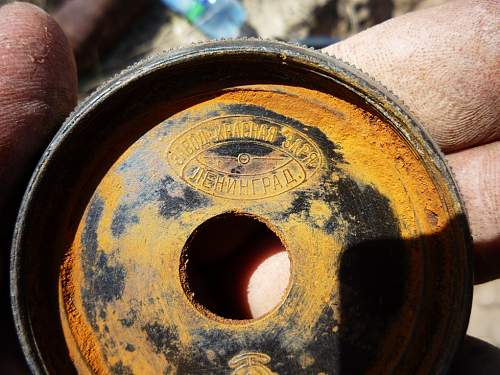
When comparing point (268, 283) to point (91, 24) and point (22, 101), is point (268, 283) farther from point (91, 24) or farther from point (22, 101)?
point (91, 24)

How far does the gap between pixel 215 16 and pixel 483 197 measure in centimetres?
241

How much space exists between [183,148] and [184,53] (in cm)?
26

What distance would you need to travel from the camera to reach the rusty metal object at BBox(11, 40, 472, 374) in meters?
1.40

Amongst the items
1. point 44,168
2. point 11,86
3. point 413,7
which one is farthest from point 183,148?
point 413,7

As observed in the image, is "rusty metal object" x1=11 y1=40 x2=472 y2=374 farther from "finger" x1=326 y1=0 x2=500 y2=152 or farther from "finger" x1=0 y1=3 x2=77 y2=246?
"finger" x1=326 y1=0 x2=500 y2=152

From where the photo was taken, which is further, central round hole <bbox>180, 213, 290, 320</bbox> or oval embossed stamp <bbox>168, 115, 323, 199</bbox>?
central round hole <bbox>180, 213, 290, 320</bbox>

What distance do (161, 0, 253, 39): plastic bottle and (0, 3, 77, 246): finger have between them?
2.11 m

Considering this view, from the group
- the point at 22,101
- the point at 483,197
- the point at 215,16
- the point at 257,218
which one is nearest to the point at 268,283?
the point at 257,218

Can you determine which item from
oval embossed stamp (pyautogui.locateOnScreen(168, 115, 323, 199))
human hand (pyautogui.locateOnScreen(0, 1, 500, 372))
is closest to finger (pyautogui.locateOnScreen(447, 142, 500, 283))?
human hand (pyautogui.locateOnScreen(0, 1, 500, 372))

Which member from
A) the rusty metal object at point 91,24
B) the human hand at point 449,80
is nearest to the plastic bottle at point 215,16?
the rusty metal object at point 91,24

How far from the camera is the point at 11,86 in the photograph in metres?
1.51

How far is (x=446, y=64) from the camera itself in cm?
192

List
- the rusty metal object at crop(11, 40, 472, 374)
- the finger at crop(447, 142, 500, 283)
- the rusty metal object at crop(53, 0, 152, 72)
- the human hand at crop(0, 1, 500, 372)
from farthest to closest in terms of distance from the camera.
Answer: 1. the rusty metal object at crop(53, 0, 152, 72)
2. the finger at crop(447, 142, 500, 283)
3. the human hand at crop(0, 1, 500, 372)
4. the rusty metal object at crop(11, 40, 472, 374)

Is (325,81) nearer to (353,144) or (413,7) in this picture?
(353,144)
